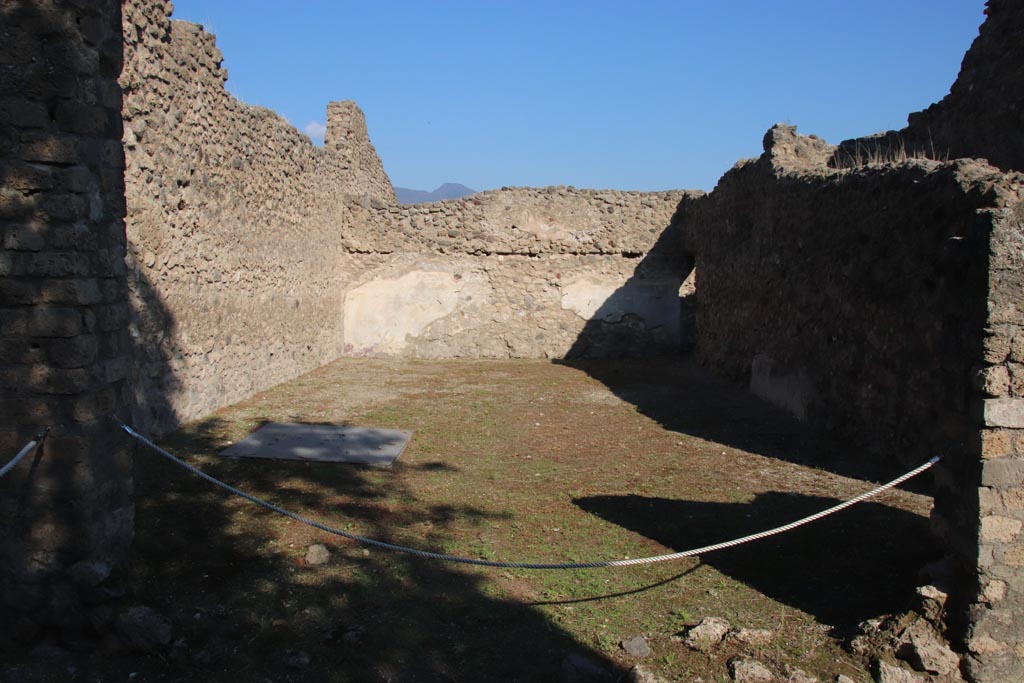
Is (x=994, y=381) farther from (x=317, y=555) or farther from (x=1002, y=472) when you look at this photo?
(x=317, y=555)

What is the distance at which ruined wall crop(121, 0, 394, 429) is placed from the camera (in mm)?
6812

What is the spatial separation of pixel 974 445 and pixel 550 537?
2.39 metres

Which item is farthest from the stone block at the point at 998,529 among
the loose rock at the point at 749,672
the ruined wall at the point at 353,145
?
the ruined wall at the point at 353,145

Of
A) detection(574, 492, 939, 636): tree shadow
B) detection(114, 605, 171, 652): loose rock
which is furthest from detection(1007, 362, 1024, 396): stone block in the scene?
detection(114, 605, 171, 652): loose rock

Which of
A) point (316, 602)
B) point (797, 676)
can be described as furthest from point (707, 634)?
point (316, 602)

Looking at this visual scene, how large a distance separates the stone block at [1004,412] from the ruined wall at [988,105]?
4.79m

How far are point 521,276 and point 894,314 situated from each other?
8.08 metres

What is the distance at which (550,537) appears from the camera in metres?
4.79

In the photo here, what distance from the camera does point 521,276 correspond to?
13.6 metres


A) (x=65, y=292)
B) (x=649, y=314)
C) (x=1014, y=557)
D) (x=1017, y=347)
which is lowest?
(x=1014, y=557)

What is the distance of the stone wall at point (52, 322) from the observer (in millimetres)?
3553

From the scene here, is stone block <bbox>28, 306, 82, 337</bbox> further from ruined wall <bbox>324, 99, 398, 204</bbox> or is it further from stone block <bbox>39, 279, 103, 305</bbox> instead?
ruined wall <bbox>324, 99, 398, 204</bbox>

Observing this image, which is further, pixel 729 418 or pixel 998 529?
pixel 729 418

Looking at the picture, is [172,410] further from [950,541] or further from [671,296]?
[671,296]
